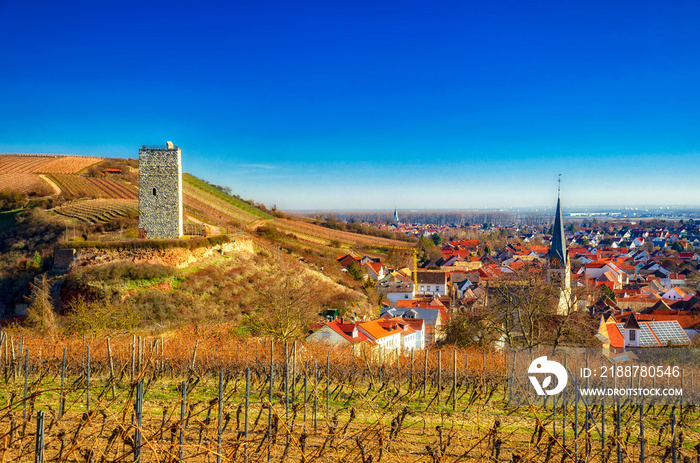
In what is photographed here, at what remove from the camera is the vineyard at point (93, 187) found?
39.0 meters

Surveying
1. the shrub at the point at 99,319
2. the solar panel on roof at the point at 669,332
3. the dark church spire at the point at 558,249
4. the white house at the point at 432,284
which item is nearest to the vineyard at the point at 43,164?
the shrub at the point at 99,319

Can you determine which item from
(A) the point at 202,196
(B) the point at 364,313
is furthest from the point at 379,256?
(B) the point at 364,313

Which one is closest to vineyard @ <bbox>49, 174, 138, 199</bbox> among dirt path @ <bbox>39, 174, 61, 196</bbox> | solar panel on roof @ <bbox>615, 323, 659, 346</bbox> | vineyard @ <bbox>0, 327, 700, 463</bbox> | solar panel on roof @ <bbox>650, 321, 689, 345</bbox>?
dirt path @ <bbox>39, 174, 61, 196</bbox>

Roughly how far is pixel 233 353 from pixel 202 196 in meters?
42.9

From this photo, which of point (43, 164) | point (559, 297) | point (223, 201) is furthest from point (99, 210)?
point (559, 297)

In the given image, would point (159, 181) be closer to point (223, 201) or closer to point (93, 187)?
point (93, 187)

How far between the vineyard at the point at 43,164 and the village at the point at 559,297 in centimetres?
2834

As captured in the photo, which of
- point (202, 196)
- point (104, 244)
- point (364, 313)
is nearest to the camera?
point (104, 244)

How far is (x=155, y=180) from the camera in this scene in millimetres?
24766

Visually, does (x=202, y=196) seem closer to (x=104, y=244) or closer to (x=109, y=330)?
(x=104, y=244)

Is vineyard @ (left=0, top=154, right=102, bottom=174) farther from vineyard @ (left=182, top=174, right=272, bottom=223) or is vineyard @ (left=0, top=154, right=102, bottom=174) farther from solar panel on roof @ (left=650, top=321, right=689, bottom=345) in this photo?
solar panel on roof @ (left=650, top=321, right=689, bottom=345)

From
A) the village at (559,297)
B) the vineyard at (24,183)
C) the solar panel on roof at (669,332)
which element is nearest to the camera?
the village at (559,297)

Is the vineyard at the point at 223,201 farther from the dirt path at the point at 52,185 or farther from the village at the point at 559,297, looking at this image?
the dirt path at the point at 52,185

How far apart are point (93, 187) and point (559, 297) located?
120 ft
